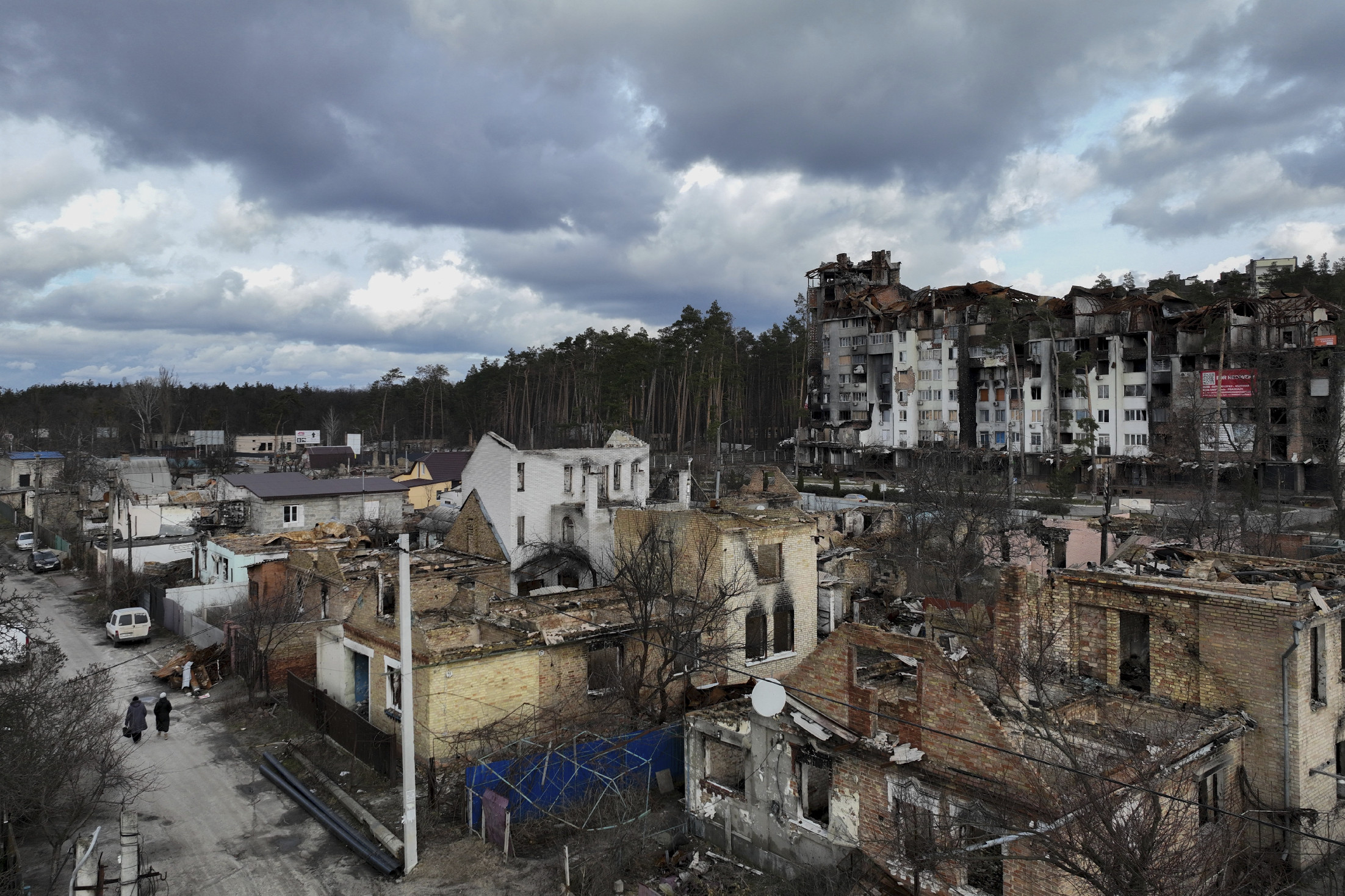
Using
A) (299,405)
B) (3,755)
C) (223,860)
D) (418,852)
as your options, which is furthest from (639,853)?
(299,405)

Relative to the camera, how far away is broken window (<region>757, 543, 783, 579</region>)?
24.7m

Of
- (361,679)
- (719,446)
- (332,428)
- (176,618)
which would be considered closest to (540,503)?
(361,679)

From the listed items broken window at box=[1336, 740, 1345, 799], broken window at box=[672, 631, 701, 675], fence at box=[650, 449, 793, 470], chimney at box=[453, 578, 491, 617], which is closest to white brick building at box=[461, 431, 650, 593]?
chimney at box=[453, 578, 491, 617]

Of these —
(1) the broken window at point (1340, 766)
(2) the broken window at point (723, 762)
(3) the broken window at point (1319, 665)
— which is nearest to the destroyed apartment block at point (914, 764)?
(2) the broken window at point (723, 762)

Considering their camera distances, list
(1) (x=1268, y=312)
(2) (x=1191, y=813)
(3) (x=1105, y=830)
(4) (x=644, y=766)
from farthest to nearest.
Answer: (1) (x=1268, y=312), (4) (x=644, y=766), (2) (x=1191, y=813), (3) (x=1105, y=830)

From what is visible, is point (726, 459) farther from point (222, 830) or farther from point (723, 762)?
point (222, 830)

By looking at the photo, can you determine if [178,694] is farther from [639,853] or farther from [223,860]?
[639,853]

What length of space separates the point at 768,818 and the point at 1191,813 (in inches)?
264

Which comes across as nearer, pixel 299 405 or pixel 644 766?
pixel 644 766

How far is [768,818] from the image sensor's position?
1495 cm

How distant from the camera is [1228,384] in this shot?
65.0 meters

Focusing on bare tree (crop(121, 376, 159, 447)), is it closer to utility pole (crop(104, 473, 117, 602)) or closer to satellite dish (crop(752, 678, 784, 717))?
utility pole (crop(104, 473, 117, 602))

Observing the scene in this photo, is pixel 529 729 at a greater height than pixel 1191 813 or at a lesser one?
lesser

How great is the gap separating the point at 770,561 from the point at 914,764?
39.8ft
